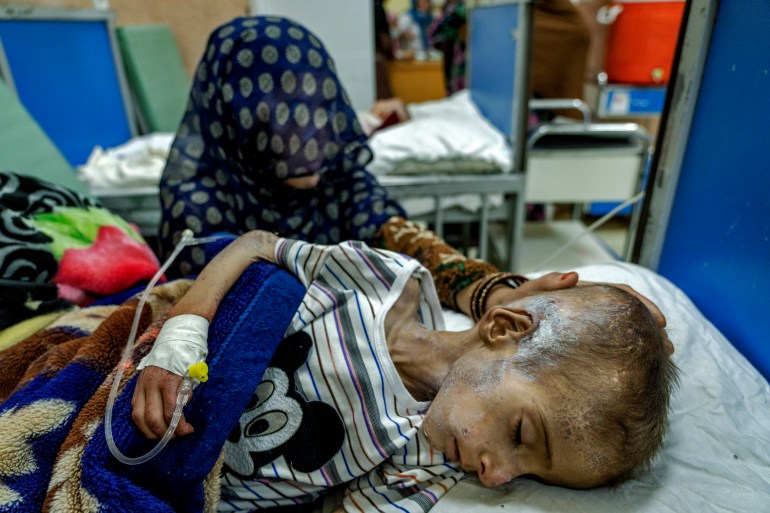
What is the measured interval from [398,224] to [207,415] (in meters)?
0.88

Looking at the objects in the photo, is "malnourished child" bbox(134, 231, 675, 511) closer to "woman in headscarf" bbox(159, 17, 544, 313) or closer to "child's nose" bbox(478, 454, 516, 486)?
"child's nose" bbox(478, 454, 516, 486)

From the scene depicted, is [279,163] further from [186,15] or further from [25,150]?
[186,15]

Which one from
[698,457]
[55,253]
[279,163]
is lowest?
[698,457]

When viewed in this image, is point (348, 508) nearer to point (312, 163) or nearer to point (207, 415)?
point (207, 415)

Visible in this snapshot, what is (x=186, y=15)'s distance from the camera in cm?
348

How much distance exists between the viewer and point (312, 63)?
1366 mm

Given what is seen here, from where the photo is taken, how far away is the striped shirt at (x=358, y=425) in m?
0.81

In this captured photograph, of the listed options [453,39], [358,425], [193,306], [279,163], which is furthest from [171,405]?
[453,39]

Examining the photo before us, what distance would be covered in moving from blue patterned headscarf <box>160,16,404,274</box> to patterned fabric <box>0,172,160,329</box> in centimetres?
17

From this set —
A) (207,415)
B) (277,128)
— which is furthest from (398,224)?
(207,415)

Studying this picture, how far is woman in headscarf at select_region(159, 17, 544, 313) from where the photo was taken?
1.31 meters

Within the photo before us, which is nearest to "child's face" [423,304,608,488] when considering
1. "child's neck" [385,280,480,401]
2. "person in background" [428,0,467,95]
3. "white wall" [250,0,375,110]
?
"child's neck" [385,280,480,401]

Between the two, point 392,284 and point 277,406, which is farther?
point 392,284

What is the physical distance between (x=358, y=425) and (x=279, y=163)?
0.80m
